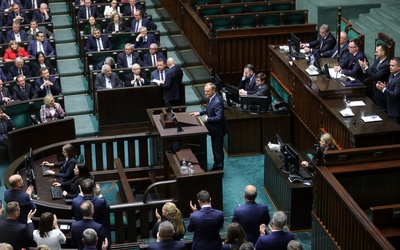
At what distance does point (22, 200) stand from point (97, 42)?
5.23 m

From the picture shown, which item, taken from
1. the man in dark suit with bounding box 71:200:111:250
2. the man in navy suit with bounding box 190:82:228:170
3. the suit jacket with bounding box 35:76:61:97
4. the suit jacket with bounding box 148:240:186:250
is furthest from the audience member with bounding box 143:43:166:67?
the suit jacket with bounding box 148:240:186:250

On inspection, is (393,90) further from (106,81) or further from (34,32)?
(34,32)

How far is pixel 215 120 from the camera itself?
9984mm

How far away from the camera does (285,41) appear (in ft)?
41.6

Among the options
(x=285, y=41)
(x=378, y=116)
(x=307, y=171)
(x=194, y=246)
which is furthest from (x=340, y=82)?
→ (x=194, y=246)

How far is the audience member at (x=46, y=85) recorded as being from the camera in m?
11.5

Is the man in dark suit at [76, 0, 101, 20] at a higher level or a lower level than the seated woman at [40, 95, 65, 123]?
higher

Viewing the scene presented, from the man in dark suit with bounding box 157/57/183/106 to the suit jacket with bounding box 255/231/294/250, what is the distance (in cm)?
482

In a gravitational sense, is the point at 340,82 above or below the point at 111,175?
above

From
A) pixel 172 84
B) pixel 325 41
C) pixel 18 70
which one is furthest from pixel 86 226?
pixel 325 41

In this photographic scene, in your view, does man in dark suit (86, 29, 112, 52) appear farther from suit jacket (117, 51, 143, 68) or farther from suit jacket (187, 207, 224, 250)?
suit jacket (187, 207, 224, 250)

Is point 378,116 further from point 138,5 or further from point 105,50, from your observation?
point 138,5

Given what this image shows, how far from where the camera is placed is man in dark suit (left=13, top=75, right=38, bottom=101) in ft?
37.1

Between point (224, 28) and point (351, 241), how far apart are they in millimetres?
6389
